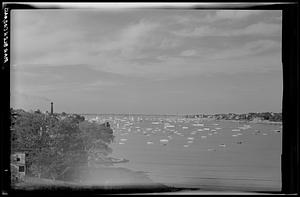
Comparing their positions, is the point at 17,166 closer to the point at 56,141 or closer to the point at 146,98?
the point at 56,141

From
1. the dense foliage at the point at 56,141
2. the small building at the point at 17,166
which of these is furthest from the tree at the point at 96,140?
the small building at the point at 17,166

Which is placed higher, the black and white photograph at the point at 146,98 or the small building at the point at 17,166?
the black and white photograph at the point at 146,98

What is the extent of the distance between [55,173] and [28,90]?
46 centimetres

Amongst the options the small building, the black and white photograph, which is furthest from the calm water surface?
the small building

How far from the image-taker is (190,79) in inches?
86.4

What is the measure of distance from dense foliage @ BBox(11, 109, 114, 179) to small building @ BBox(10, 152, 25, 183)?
0.09ft

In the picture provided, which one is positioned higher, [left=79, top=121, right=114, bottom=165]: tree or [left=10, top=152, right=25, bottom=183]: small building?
[left=79, top=121, right=114, bottom=165]: tree

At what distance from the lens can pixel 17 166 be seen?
81.3 inches

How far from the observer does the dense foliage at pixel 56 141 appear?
2109mm

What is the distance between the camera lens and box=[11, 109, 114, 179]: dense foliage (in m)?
2.11

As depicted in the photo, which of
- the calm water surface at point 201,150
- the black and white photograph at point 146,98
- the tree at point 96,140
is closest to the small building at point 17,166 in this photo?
the black and white photograph at point 146,98

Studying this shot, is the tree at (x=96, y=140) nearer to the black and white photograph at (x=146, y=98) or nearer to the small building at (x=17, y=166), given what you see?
the black and white photograph at (x=146, y=98)

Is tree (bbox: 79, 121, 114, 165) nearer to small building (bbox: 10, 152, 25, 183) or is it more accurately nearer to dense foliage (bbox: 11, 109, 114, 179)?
dense foliage (bbox: 11, 109, 114, 179)

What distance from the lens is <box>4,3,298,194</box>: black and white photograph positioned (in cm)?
210
